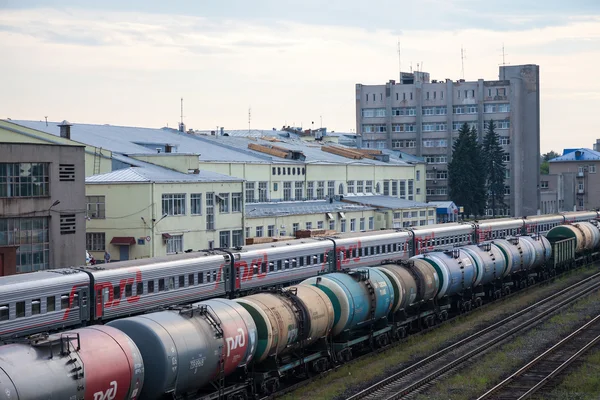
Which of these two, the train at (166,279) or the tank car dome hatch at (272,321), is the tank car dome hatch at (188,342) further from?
the train at (166,279)

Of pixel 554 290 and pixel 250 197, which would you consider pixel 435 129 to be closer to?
pixel 250 197

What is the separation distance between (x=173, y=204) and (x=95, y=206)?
5.41 m

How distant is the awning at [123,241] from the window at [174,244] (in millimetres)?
3124

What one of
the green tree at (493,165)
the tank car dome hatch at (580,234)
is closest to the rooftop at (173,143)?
the tank car dome hatch at (580,234)

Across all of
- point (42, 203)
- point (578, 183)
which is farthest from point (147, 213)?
point (578, 183)

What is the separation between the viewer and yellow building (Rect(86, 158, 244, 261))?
186 ft

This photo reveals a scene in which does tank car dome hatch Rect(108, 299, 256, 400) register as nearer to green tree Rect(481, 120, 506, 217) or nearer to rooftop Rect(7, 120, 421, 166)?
rooftop Rect(7, 120, 421, 166)

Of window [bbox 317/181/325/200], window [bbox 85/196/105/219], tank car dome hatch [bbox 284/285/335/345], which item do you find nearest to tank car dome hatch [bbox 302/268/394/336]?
tank car dome hatch [bbox 284/285/335/345]

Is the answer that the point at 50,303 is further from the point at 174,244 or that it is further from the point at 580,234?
the point at 580,234

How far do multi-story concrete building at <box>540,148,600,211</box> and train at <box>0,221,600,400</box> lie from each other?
332 ft

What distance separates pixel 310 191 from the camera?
89125 millimetres

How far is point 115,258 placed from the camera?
56.5 metres

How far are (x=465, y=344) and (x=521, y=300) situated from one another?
1578cm

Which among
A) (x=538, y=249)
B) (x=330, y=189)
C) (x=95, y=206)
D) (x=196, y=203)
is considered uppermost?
(x=330, y=189)
